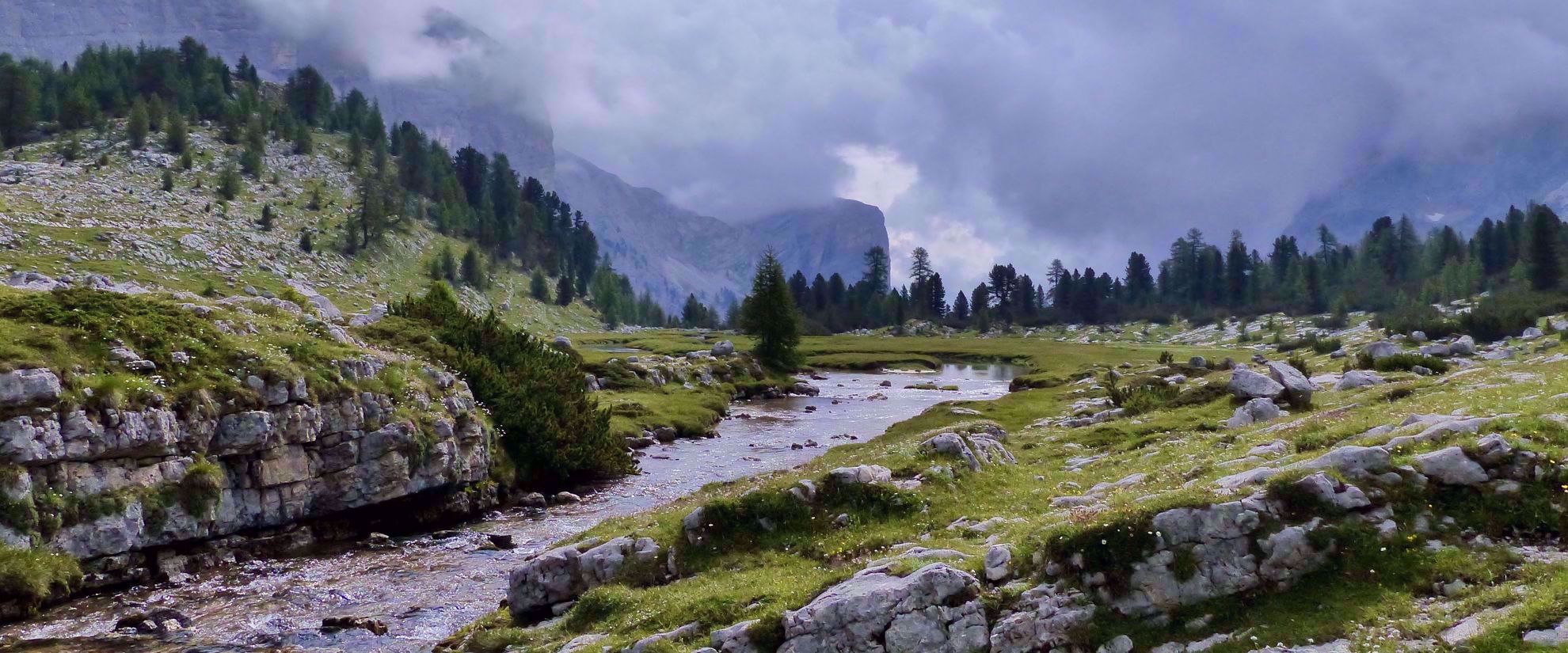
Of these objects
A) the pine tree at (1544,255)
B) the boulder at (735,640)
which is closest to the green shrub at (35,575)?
the boulder at (735,640)

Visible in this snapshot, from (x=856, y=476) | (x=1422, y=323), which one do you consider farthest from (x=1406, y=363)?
(x=1422, y=323)

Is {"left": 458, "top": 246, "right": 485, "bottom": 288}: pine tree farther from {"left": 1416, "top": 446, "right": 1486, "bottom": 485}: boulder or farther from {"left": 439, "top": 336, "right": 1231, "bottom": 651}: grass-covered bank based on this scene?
{"left": 1416, "top": 446, "right": 1486, "bottom": 485}: boulder

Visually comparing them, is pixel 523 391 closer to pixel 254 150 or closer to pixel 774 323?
pixel 774 323

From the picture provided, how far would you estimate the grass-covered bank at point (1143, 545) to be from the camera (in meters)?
13.7

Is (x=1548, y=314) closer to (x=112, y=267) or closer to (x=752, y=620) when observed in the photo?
(x=752, y=620)

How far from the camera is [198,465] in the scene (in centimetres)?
2842

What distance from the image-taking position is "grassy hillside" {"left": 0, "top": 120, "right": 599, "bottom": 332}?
4424 inches

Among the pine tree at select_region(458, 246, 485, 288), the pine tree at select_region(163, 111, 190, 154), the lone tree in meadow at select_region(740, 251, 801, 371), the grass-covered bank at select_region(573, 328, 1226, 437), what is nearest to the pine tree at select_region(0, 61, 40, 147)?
the pine tree at select_region(163, 111, 190, 154)

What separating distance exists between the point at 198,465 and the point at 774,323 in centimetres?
8501

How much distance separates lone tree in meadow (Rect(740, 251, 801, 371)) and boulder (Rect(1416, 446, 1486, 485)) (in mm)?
94241

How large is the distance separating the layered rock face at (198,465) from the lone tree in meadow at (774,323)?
243 ft

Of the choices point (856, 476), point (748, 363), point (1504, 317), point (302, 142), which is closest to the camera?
point (856, 476)

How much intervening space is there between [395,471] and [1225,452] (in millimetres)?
29921

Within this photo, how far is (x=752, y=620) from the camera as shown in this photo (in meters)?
17.0
